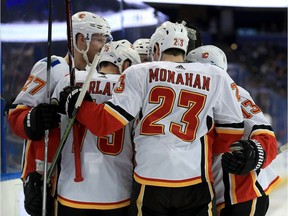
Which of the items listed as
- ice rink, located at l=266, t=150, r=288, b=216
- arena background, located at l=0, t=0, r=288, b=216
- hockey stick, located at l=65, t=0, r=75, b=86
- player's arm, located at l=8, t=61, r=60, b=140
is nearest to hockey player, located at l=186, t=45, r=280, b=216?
hockey stick, located at l=65, t=0, r=75, b=86

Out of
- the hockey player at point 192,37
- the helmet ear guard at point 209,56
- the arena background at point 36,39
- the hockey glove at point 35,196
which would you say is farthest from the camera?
the arena background at point 36,39

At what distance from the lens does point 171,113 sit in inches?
82.1

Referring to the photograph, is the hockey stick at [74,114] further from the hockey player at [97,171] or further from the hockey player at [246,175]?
the hockey player at [246,175]

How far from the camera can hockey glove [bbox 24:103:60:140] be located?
84.3 inches

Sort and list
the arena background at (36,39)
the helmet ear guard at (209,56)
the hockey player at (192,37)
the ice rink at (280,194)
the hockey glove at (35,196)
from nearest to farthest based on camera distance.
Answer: the hockey glove at (35,196)
the helmet ear guard at (209,56)
the hockey player at (192,37)
the arena background at (36,39)
the ice rink at (280,194)

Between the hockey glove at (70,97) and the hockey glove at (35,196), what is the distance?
1.10 ft

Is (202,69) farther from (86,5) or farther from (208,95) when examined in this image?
(86,5)

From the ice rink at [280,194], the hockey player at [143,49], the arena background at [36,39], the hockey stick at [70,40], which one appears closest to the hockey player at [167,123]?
the hockey stick at [70,40]

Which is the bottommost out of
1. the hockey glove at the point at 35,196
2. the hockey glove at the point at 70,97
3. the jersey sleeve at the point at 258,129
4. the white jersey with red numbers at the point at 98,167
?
the hockey glove at the point at 35,196

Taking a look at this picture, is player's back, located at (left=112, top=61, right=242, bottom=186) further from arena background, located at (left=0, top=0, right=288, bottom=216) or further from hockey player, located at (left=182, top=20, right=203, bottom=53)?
arena background, located at (left=0, top=0, right=288, bottom=216)

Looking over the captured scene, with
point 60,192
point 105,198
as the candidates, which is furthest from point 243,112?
point 60,192

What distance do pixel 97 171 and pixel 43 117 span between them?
286 millimetres

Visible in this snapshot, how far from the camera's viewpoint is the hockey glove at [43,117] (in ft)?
7.02

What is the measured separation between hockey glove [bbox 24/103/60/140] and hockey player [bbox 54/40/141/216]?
91 millimetres
